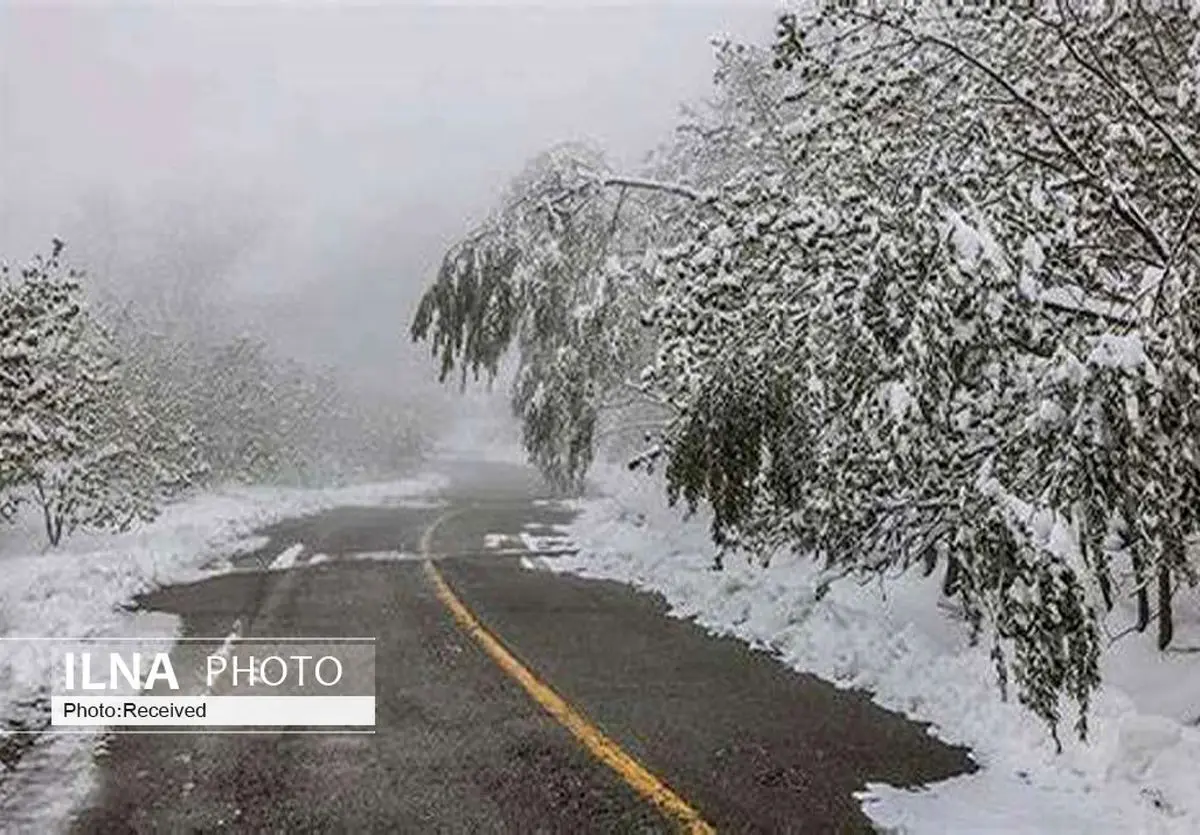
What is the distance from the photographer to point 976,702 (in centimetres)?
755

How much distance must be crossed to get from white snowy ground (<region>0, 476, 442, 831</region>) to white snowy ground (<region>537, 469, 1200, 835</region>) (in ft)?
12.7

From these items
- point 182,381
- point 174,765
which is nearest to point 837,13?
point 174,765

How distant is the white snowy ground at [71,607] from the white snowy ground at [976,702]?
3.86 metres

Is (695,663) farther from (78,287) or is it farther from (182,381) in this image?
(182,381)

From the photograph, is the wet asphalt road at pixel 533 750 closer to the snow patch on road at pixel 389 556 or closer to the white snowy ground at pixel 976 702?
the white snowy ground at pixel 976 702

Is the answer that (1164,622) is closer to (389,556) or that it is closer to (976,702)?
(976,702)

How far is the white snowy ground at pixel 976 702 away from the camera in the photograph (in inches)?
216

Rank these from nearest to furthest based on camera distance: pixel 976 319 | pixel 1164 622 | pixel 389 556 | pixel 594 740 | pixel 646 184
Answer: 1. pixel 976 319
2. pixel 594 740
3. pixel 1164 622
4. pixel 646 184
5. pixel 389 556

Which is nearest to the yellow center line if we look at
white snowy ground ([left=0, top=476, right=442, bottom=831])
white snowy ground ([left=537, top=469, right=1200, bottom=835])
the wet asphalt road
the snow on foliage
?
the wet asphalt road

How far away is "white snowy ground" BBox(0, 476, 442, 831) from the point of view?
5930mm

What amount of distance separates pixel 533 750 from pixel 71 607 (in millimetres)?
7461

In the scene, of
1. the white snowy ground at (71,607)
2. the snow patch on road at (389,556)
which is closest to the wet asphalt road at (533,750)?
the white snowy ground at (71,607)

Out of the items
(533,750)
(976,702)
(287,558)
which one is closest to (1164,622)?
(976,702)

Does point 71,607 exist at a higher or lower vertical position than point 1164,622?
lower
